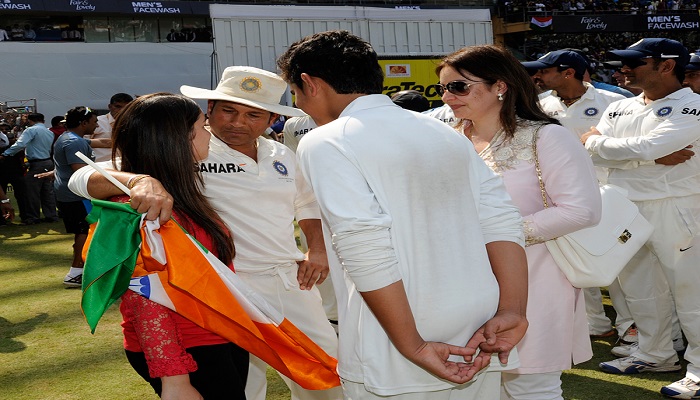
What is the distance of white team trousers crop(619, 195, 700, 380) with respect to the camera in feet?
15.0

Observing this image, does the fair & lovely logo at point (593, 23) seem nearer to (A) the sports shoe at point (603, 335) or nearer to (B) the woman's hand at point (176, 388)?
(A) the sports shoe at point (603, 335)

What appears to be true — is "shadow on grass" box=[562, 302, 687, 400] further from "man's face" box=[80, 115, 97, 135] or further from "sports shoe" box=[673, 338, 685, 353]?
"man's face" box=[80, 115, 97, 135]

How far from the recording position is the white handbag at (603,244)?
3.13 metres

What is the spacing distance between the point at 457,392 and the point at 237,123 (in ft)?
5.86

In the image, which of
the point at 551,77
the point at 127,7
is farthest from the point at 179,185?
the point at 127,7

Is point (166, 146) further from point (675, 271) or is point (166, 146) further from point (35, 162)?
point (35, 162)

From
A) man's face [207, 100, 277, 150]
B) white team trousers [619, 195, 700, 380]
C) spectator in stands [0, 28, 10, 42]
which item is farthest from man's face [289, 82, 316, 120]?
spectator in stands [0, 28, 10, 42]

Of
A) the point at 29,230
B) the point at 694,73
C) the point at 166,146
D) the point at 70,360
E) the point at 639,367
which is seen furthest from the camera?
the point at 29,230

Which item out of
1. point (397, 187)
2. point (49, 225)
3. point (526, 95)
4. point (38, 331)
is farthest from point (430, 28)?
point (397, 187)

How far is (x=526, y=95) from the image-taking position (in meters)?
3.11

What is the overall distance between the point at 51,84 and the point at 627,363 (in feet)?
84.3

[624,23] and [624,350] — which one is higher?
[624,23]

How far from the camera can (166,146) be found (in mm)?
2502

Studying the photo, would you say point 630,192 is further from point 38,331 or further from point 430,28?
point 430,28
